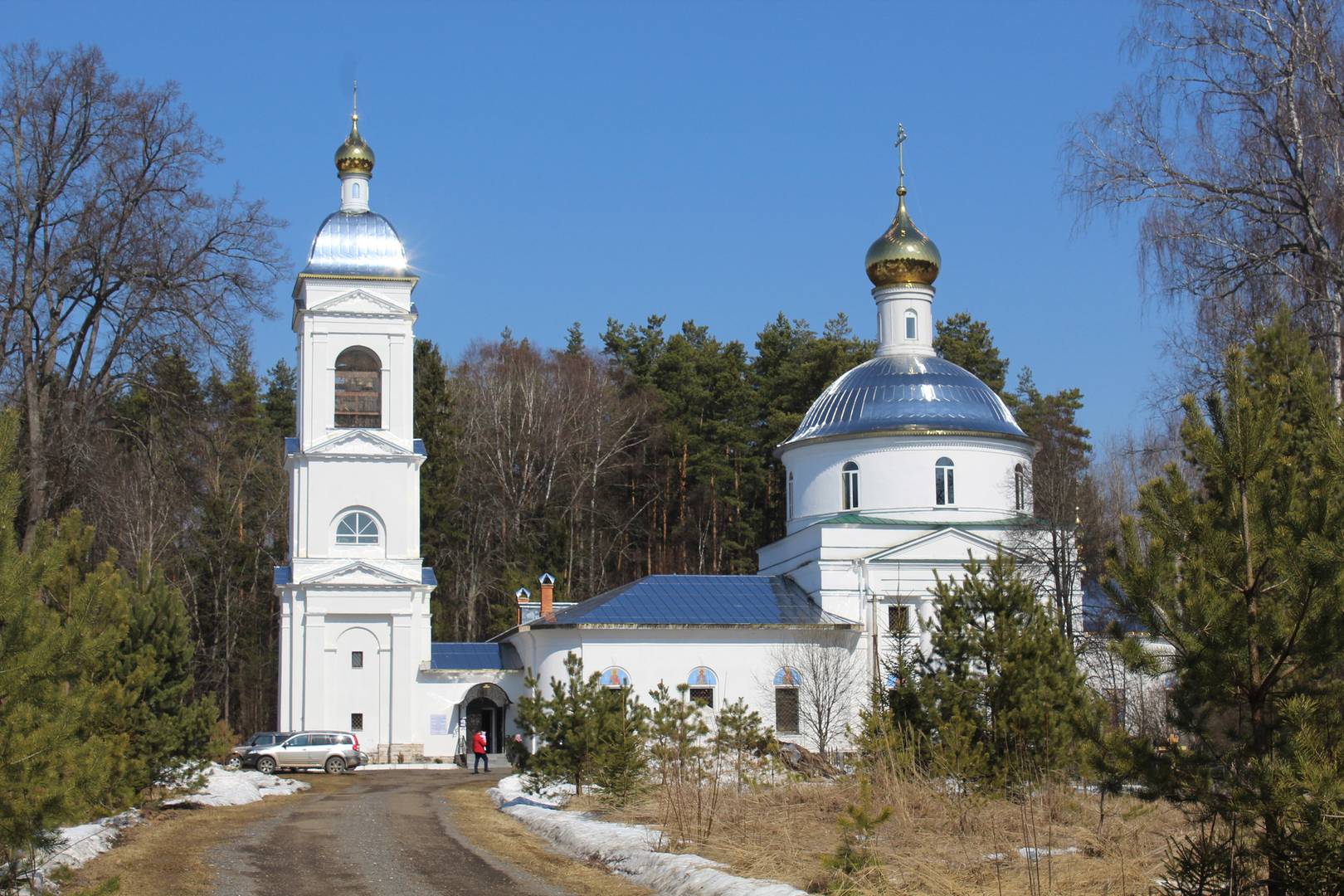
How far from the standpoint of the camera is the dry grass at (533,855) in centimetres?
1245

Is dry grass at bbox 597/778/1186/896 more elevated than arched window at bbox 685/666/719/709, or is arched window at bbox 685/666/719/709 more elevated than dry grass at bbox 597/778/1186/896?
arched window at bbox 685/666/719/709

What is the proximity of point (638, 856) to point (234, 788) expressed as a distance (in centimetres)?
1201

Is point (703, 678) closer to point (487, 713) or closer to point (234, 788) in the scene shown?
point (487, 713)

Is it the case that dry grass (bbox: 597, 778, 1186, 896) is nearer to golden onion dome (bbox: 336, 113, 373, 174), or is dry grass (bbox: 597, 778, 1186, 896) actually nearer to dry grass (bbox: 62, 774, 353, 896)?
dry grass (bbox: 62, 774, 353, 896)

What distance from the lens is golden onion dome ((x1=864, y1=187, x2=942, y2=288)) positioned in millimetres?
40438

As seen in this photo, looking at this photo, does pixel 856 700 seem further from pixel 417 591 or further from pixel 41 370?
pixel 41 370

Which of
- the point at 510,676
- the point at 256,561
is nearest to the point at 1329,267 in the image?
the point at 510,676

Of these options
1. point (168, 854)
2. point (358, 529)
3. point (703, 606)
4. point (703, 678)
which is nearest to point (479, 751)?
point (703, 678)

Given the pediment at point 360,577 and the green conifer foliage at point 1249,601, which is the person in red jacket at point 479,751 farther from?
the green conifer foliage at point 1249,601

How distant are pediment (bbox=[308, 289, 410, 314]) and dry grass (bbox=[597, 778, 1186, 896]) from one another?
25042mm

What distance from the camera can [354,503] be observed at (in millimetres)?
38094

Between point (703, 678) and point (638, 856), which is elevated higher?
point (703, 678)

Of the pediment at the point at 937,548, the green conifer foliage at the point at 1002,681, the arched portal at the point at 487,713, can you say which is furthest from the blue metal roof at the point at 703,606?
the green conifer foliage at the point at 1002,681

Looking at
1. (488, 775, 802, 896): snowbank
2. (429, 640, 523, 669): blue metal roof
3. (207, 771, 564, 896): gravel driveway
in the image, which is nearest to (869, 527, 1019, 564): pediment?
(429, 640, 523, 669): blue metal roof
